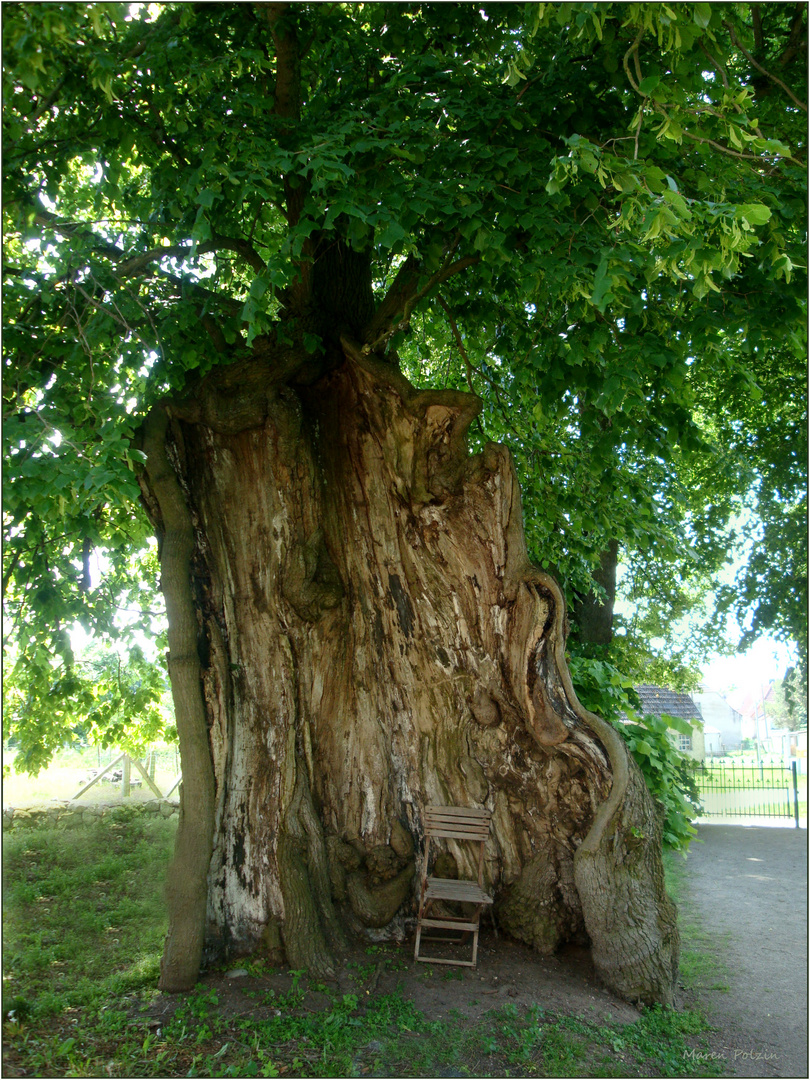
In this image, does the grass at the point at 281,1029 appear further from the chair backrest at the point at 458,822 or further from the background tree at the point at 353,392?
the chair backrest at the point at 458,822

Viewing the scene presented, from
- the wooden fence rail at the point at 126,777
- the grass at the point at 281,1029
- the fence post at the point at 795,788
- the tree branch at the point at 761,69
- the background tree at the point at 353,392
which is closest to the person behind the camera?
the grass at the point at 281,1029

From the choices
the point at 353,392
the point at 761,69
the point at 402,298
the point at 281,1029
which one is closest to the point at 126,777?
the point at 281,1029

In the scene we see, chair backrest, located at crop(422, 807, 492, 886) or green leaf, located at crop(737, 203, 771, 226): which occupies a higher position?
green leaf, located at crop(737, 203, 771, 226)

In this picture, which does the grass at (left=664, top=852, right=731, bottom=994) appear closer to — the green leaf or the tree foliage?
the tree foliage

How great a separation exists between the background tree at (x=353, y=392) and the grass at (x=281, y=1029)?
304 millimetres

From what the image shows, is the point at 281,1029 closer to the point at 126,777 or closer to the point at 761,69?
the point at 761,69

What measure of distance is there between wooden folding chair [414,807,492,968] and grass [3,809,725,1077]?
0.31m

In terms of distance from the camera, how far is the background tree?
4.59m

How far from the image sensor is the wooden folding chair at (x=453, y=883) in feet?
17.8

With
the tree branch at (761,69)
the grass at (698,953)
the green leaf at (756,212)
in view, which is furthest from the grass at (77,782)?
the tree branch at (761,69)

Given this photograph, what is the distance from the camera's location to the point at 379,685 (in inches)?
241

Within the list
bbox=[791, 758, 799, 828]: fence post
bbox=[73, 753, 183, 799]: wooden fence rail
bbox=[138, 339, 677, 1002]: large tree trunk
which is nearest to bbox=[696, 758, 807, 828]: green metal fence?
bbox=[791, 758, 799, 828]: fence post

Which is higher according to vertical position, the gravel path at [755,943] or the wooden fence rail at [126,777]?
the wooden fence rail at [126,777]

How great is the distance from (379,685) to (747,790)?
1447cm
